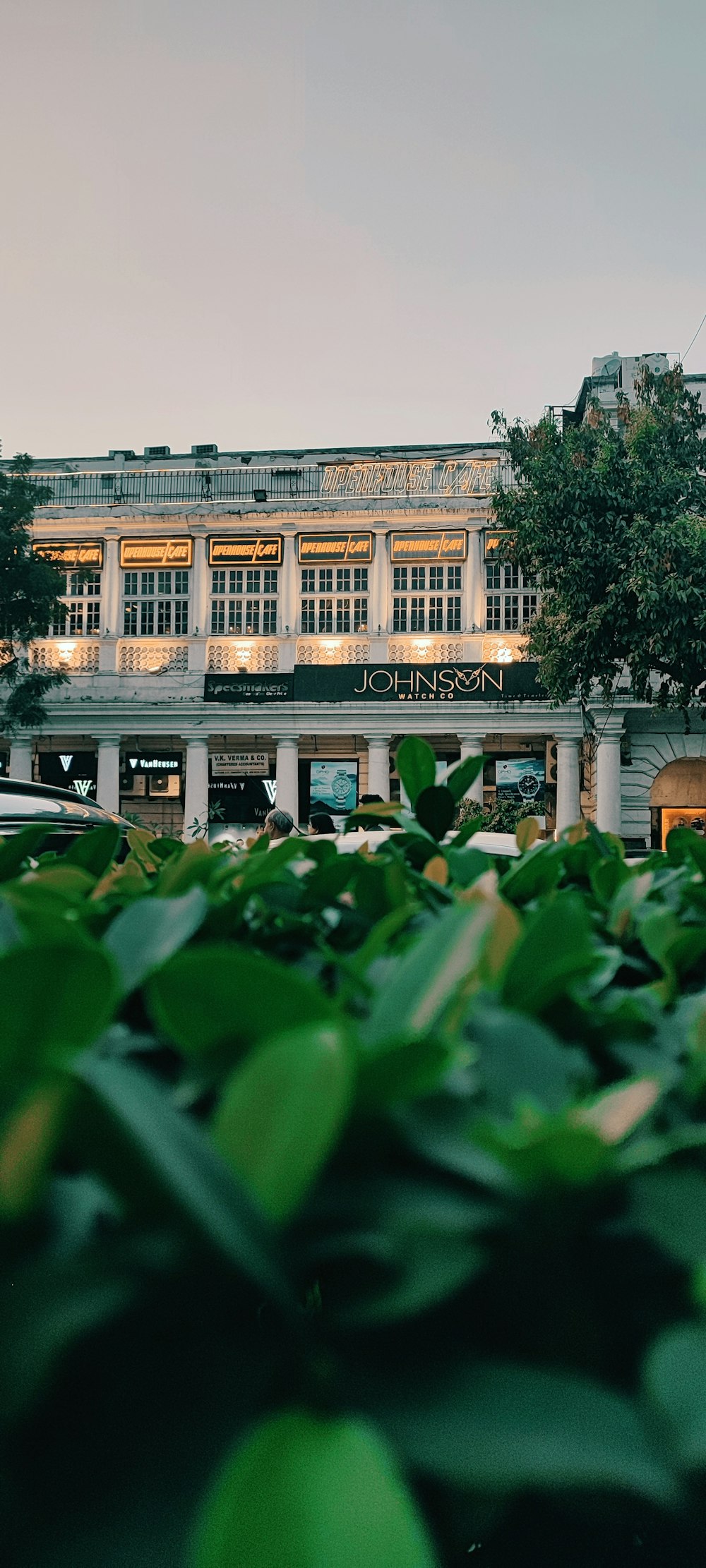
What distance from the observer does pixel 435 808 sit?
107 cm

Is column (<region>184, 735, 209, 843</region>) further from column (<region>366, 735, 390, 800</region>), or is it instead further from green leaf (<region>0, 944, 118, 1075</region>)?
green leaf (<region>0, 944, 118, 1075</region>)

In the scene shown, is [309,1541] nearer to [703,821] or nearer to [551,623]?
[551,623]

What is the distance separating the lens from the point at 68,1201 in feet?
0.95

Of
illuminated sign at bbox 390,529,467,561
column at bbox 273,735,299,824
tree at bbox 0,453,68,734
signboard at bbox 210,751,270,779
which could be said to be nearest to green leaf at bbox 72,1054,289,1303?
tree at bbox 0,453,68,734

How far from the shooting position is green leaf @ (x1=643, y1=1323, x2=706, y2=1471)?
0.25m

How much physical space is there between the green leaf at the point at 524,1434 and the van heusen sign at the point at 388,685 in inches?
920

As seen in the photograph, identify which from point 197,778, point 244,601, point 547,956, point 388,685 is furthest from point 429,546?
point 547,956

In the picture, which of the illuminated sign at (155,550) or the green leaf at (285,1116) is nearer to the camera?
the green leaf at (285,1116)

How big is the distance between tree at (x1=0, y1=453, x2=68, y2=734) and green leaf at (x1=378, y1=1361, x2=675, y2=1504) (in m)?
20.7

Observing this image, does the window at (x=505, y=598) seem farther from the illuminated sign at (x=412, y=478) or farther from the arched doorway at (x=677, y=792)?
the arched doorway at (x=677, y=792)

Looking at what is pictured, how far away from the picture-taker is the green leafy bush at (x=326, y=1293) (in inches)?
9.6

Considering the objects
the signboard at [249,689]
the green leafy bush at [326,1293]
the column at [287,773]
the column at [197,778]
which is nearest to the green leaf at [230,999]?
the green leafy bush at [326,1293]

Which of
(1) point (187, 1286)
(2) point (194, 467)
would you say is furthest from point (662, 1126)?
(2) point (194, 467)

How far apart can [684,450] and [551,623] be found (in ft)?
10.7
